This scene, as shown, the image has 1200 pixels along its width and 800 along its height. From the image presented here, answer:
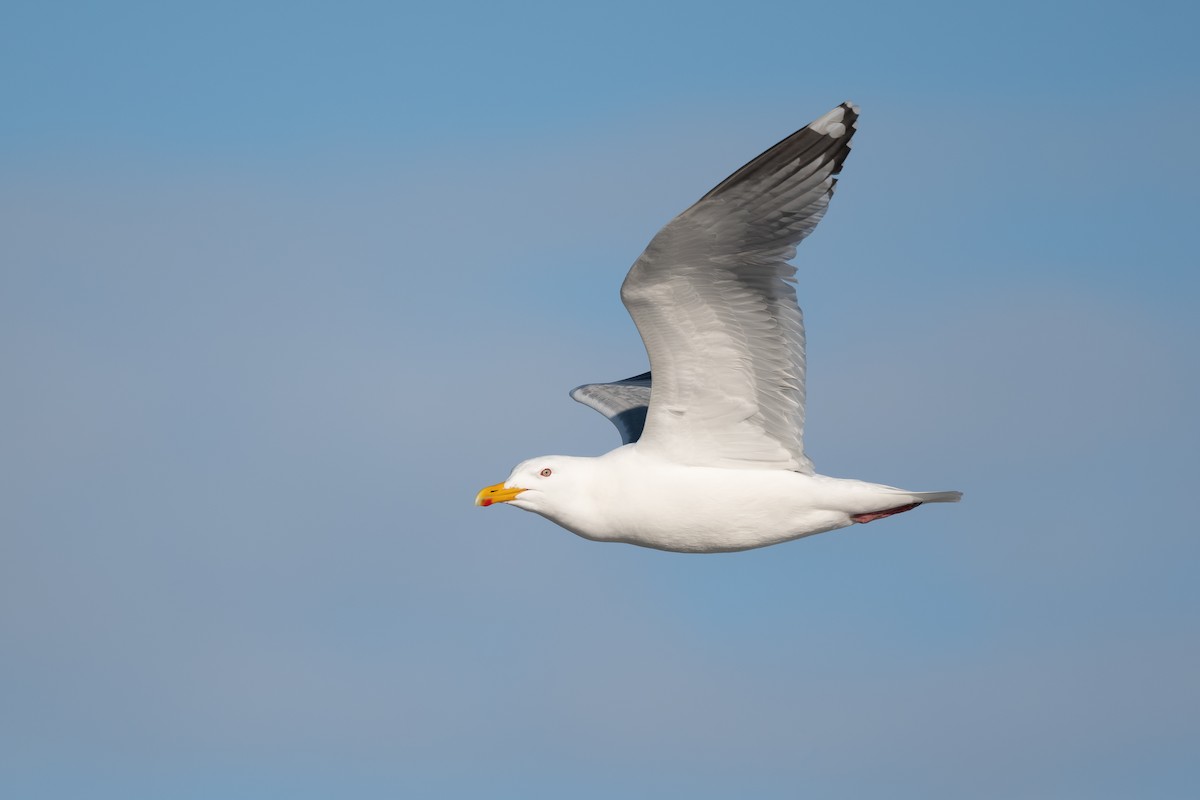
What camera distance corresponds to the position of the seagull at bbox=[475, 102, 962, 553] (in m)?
17.4

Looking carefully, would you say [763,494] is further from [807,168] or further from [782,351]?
[807,168]

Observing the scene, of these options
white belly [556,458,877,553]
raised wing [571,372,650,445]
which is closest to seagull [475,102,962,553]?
white belly [556,458,877,553]

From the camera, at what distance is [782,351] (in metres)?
17.8

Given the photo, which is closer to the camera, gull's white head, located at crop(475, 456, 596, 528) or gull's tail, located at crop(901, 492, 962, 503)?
gull's white head, located at crop(475, 456, 596, 528)

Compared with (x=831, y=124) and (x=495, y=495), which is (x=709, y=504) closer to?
(x=495, y=495)

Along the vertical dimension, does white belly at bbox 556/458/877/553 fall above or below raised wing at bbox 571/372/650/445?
below

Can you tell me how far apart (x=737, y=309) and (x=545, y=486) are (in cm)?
267

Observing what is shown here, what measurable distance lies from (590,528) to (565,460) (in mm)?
715

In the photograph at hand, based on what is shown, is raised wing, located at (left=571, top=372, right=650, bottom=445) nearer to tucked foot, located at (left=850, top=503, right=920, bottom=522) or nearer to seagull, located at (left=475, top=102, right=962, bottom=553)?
seagull, located at (left=475, top=102, right=962, bottom=553)

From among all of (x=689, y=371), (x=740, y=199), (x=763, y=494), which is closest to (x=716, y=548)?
(x=763, y=494)

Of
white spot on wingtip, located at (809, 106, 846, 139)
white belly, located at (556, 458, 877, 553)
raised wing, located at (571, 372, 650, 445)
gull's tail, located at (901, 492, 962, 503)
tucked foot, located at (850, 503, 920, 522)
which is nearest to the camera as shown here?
white spot on wingtip, located at (809, 106, 846, 139)

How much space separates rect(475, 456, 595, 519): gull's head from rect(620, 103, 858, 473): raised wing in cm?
77

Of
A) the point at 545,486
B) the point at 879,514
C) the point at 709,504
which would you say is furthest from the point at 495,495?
the point at 879,514

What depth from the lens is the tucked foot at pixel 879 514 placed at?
18.6 meters
